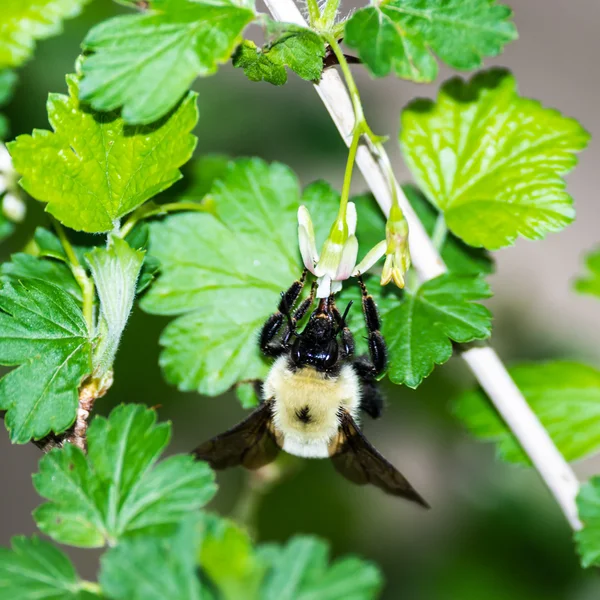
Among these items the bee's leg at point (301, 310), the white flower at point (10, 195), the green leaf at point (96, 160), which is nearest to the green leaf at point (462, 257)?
the bee's leg at point (301, 310)

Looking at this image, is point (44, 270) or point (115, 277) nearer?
point (115, 277)

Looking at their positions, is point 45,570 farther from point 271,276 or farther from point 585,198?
point 585,198

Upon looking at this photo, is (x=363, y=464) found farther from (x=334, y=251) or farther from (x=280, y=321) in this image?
(x=334, y=251)

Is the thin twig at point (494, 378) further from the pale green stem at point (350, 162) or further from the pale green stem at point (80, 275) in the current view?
the pale green stem at point (80, 275)

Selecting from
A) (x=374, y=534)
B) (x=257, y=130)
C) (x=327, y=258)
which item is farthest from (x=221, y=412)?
(x=327, y=258)

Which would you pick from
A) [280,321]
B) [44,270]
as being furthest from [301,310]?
[44,270]

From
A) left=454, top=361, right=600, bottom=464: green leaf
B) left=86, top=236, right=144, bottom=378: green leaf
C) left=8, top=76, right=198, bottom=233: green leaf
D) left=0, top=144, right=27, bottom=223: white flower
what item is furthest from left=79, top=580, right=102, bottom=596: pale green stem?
left=454, top=361, right=600, bottom=464: green leaf
